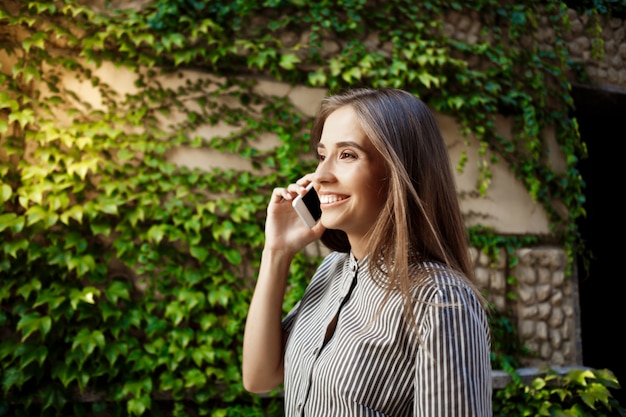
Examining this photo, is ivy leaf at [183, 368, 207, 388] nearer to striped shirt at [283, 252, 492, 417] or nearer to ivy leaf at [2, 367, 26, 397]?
ivy leaf at [2, 367, 26, 397]

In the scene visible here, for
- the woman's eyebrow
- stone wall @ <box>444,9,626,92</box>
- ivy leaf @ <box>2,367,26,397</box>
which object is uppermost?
stone wall @ <box>444,9,626,92</box>

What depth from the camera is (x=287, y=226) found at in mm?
1553

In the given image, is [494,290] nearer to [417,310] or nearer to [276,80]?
→ [276,80]

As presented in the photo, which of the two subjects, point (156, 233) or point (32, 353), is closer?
point (32, 353)

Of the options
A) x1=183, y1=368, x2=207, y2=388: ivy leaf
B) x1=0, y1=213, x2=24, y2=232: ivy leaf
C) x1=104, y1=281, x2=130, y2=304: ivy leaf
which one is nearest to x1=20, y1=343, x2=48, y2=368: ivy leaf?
x1=104, y1=281, x2=130, y2=304: ivy leaf

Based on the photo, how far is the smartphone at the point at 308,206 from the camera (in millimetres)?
1463

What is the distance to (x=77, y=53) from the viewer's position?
10.4 feet

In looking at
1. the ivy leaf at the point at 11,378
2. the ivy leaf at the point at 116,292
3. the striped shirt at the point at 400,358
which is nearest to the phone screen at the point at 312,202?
the striped shirt at the point at 400,358

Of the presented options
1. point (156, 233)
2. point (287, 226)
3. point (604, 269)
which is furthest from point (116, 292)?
point (604, 269)

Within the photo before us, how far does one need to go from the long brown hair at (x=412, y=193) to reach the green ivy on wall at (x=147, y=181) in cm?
213

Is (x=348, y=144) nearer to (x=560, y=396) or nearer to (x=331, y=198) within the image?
(x=331, y=198)

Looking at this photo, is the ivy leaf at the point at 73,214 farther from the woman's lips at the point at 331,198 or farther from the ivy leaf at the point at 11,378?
the woman's lips at the point at 331,198

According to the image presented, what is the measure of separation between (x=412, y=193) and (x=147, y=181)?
2400 millimetres

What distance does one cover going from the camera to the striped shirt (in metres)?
0.94
